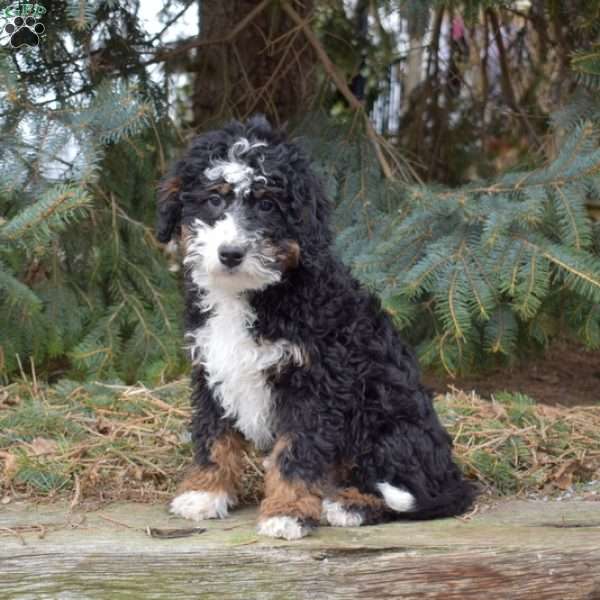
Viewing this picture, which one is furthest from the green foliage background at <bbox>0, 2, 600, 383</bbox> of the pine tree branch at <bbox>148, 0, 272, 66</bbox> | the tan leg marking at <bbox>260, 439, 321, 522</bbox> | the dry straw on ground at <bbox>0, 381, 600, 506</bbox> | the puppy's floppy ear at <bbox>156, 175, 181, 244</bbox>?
the tan leg marking at <bbox>260, 439, 321, 522</bbox>

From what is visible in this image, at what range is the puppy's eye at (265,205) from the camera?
3818 millimetres

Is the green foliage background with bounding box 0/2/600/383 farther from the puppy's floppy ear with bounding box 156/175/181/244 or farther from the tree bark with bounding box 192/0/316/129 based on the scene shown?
the puppy's floppy ear with bounding box 156/175/181/244

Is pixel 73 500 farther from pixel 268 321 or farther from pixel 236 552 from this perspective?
pixel 268 321

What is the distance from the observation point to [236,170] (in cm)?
379

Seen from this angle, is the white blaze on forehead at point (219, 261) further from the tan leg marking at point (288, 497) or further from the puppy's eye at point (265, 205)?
the tan leg marking at point (288, 497)

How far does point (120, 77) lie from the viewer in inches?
270

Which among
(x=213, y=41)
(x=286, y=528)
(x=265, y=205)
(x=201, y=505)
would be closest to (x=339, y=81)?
(x=213, y=41)

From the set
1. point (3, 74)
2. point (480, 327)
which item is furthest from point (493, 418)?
point (3, 74)

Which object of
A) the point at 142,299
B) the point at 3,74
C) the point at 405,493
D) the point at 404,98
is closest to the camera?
the point at 405,493

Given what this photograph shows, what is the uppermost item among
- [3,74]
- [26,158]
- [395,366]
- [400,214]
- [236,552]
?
[3,74]

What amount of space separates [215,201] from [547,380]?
4757 mm

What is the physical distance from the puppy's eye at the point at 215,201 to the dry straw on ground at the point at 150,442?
1.49m

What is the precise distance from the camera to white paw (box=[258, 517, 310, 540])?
3938 mm

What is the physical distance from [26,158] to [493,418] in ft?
10.1
